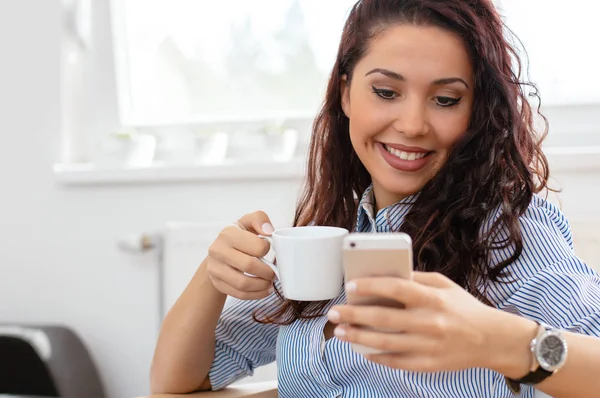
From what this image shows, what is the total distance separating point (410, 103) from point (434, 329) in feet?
1.48

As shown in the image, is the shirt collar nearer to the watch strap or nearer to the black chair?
the watch strap

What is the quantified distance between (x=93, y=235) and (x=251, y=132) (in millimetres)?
557

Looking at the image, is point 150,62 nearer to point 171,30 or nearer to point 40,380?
point 171,30

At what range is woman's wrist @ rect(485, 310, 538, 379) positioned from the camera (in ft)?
2.26

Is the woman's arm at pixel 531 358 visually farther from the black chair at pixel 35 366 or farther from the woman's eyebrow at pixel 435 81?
the black chair at pixel 35 366

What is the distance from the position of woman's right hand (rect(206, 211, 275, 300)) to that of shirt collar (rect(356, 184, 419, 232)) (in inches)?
8.2

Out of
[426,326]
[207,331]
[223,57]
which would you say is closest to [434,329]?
[426,326]

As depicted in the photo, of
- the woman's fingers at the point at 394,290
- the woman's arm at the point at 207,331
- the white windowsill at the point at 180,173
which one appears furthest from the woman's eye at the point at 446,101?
the white windowsill at the point at 180,173

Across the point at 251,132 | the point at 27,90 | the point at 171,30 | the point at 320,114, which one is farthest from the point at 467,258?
the point at 27,90

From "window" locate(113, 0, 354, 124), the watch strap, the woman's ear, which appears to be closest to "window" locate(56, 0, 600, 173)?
"window" locate(113, 0, 354, 124)

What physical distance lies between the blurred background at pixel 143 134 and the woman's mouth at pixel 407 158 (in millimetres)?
762

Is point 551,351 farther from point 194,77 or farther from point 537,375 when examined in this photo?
point 194,77

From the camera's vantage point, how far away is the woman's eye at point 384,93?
1.03 metres

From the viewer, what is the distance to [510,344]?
708 millimetres
